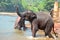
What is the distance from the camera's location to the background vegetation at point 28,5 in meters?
13.9

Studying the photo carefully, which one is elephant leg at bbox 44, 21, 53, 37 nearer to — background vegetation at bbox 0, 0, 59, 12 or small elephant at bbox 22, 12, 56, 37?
small elephant at bbox 22, 12, 56, 37

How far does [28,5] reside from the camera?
561 inches

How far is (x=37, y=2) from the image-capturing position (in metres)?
14.3

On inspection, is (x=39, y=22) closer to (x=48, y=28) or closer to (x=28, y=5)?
(x=48, y=28)

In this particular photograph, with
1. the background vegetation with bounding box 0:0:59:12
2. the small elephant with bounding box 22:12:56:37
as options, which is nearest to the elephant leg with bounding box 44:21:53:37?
the small elephant with bounding box 22:12:56:37

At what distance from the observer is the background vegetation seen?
548 inches

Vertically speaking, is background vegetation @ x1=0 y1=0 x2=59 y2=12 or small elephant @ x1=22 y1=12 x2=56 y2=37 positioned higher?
background vegetation @ x1=0 y1=0 x2=59 y2=12

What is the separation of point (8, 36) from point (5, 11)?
24.7 ft

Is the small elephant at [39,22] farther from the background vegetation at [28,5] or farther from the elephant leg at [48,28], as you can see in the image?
the background vegetation at [28,5]

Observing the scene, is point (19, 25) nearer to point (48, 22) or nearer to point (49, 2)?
point (48, 22)

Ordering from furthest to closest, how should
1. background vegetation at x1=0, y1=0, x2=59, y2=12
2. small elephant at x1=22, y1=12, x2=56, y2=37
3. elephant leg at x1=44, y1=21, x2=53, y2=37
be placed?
background vegetation at x1=0, y1=0, x2=59, y2=12, elephant leg at x1=44, y1=21, x2=53, y2=37, small elephant at x1=22, y1=12, x2=56, y2=37

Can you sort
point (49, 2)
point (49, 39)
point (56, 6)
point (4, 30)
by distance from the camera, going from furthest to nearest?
1. point (49, 2)
2. point (56, 6)
3. point (4, 30)
4. point (49, 39)

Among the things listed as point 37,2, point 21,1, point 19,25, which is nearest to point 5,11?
point 21,1

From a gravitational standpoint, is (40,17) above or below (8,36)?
above
